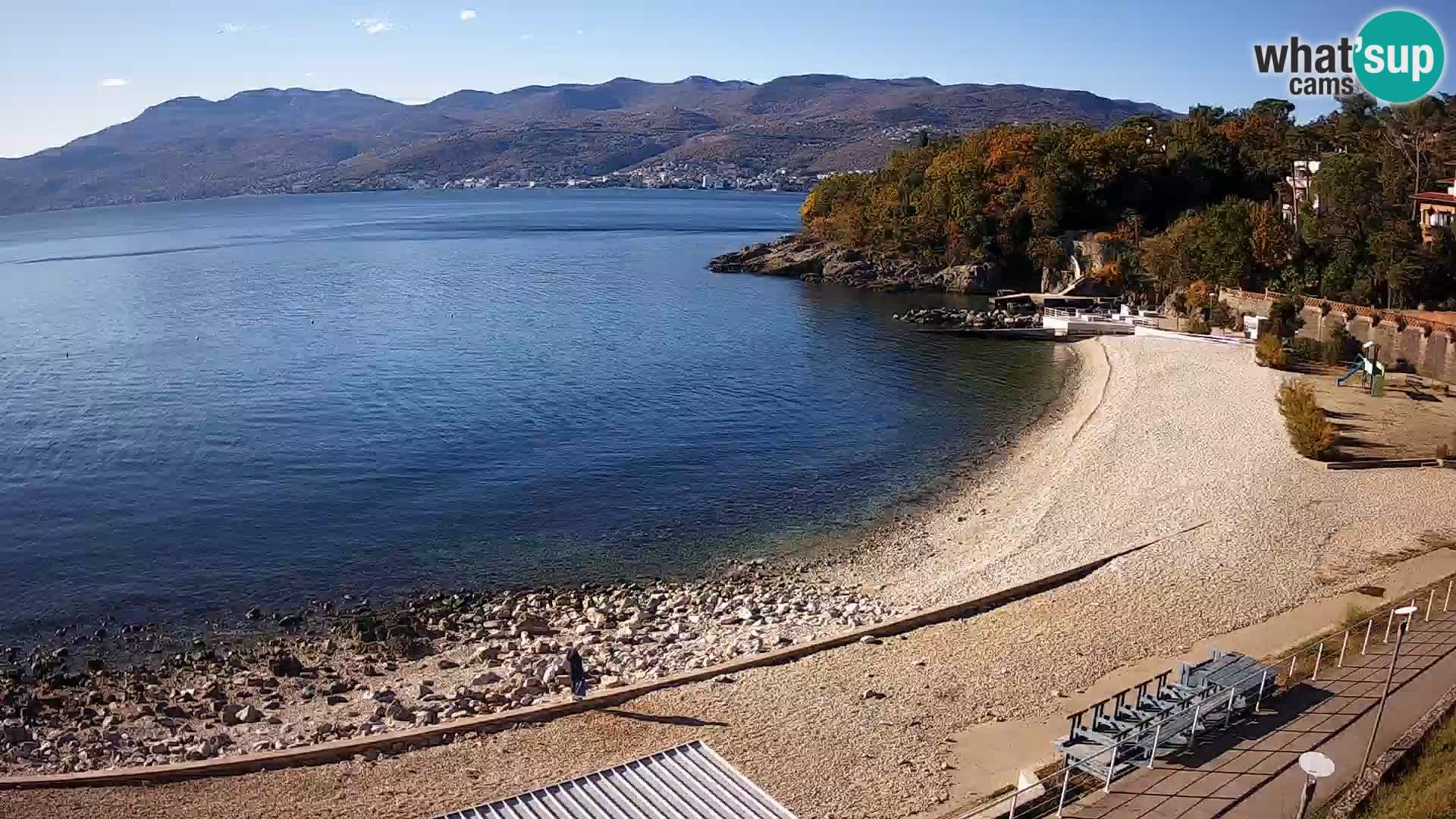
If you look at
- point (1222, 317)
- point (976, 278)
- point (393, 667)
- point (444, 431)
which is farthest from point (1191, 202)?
point (393, 667)

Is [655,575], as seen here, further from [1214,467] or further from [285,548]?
[1214,467]

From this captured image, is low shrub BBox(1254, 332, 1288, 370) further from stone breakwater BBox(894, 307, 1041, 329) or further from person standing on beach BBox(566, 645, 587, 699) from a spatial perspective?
person standing on beach BBox(566, 645, 587, 699)

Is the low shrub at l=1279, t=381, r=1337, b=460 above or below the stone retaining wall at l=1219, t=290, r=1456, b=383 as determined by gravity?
below

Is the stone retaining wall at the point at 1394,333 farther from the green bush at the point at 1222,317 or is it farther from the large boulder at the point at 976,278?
the large boulder at the point at 976,278

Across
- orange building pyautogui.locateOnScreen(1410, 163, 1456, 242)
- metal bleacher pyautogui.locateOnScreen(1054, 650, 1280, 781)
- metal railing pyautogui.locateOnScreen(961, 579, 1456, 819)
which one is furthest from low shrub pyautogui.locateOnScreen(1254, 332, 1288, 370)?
metal bleacher pyautogui.locateOnScreen(1054, 650, 1280, 781)

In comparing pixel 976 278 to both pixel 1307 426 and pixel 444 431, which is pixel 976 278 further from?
pixel 444 431
